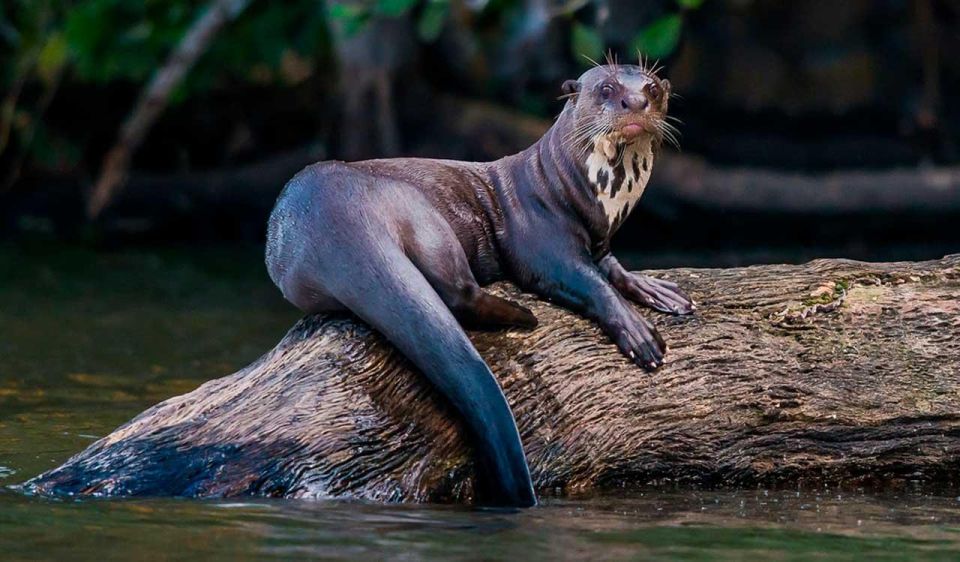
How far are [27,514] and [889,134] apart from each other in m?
9.77

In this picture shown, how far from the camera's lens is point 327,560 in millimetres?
3412

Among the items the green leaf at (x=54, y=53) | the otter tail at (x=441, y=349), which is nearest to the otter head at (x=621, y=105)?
the otter tail at (x=441, y=349)

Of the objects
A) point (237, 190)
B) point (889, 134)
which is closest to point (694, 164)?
point (889, 134)

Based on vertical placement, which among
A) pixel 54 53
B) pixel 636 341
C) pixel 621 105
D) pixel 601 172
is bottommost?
pixel 636 341

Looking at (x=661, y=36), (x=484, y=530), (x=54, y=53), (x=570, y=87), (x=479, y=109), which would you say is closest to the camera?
(x=484, y=530)

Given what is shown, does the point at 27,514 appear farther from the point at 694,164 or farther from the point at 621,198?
the point at 694,164

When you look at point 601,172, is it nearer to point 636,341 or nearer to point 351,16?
point 636,341

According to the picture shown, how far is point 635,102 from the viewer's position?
450 cm

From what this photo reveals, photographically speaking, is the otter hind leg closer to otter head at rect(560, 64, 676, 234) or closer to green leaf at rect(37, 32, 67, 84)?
otter head at rect(560, 64, 676, 234)

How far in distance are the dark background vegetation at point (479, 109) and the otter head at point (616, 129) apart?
5304 millimetres

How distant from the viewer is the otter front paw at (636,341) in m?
4.45

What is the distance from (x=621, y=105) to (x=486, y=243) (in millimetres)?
574

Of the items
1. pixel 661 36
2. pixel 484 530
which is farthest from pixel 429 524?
pixel 661 36

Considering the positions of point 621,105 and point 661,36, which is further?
point 661,36
